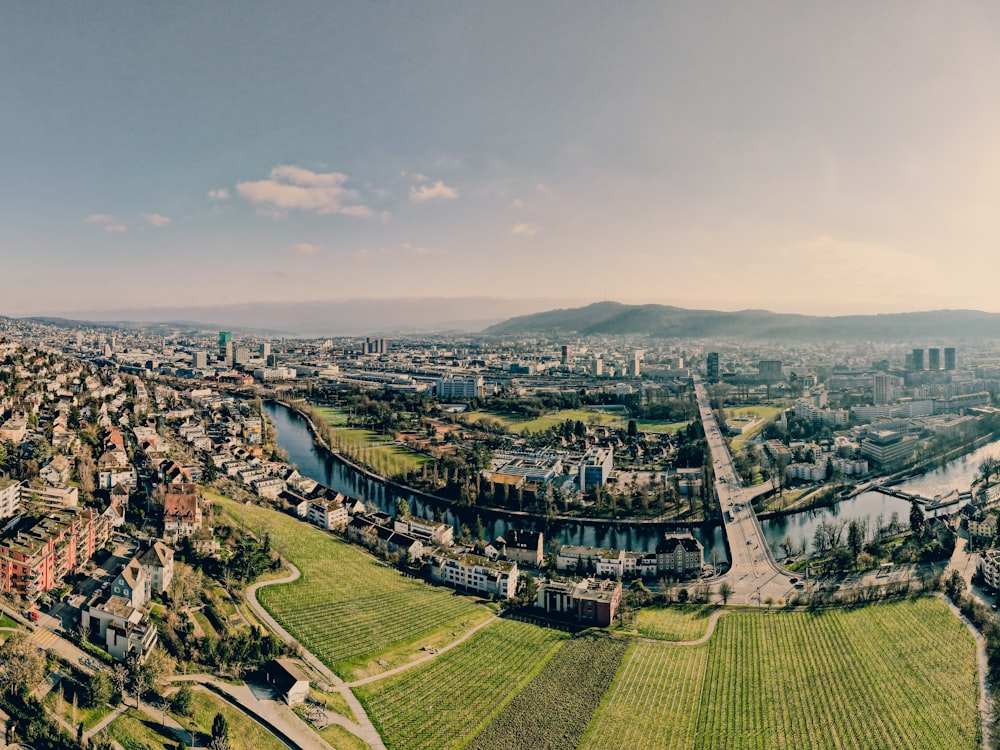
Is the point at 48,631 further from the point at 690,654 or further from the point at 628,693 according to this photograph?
the point at 690,654

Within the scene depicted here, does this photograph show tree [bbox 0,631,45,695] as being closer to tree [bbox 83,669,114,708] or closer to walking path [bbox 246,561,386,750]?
tree [bbox 83,669,114,708]

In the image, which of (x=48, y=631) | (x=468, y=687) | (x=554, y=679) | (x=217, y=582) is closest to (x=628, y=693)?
(x=554, y=679)

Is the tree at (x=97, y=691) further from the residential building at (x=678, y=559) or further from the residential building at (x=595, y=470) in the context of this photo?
the residential building at (x=595, y=470)

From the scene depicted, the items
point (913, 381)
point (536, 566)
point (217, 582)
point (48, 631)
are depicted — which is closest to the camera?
point (48, 631)

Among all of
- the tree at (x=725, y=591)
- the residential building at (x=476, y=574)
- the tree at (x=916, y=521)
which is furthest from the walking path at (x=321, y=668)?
the tree at (x=916, y=521)

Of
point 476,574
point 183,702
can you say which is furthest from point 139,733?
point 476,574
